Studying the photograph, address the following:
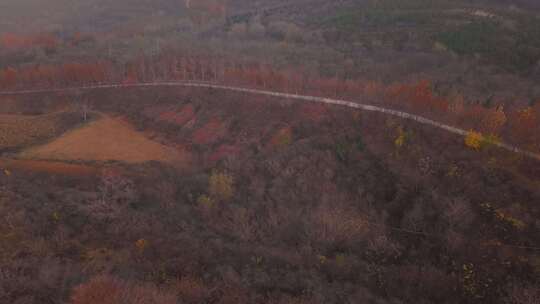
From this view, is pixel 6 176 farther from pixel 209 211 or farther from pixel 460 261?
pixel 460 261

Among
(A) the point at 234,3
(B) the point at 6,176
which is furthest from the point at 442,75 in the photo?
(A) the point at 234,3

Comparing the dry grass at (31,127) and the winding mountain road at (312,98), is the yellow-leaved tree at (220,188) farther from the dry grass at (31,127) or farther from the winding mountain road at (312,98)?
the dry grass at (31,127)

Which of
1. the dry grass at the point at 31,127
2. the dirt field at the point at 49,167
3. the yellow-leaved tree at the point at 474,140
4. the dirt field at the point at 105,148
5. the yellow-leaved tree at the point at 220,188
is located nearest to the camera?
the yellow-leaved tree at the point at 474,140

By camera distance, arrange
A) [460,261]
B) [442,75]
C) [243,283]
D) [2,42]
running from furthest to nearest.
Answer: [2,42], [442,75], [460,261], [243,283]

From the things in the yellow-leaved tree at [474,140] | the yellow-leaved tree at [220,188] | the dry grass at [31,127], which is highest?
the yellow-leaved tree at [474,140]

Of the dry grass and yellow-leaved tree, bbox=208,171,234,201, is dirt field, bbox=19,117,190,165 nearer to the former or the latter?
the dry grass

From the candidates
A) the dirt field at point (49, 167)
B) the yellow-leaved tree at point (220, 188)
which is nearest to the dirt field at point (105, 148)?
the dirt field at point (49, 167)
